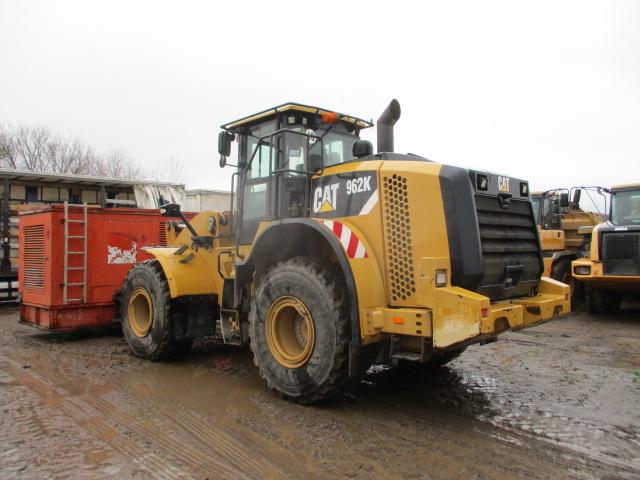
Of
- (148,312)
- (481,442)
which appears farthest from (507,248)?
(148,312)

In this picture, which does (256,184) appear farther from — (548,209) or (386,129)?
(548,209)

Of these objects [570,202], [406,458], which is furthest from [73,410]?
[570,202]

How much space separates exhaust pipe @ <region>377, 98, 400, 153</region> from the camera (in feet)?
16.6

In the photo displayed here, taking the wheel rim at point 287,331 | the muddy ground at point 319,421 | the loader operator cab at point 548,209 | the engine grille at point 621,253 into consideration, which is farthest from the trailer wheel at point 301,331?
the loader operator cab at point 548,209

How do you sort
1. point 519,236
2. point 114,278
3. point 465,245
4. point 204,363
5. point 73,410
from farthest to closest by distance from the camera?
point 114,278 → point 204,363 → point 519,236 → point 73,410 → point 465,245

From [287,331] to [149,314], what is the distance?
244 centimetres

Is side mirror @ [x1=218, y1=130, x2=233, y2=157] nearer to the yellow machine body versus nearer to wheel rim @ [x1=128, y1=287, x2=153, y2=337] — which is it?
the yellow machine body

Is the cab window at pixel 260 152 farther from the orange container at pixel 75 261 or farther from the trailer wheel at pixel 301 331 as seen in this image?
the orange container at pixel 75 261

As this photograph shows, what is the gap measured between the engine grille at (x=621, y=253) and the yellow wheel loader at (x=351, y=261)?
516 centimetres

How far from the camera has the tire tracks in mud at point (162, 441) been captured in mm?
3335

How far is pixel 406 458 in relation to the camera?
3.48m

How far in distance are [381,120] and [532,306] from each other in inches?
86.0

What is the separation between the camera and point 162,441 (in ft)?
12.4

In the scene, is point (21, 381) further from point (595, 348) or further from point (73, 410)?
point (595, 348)
